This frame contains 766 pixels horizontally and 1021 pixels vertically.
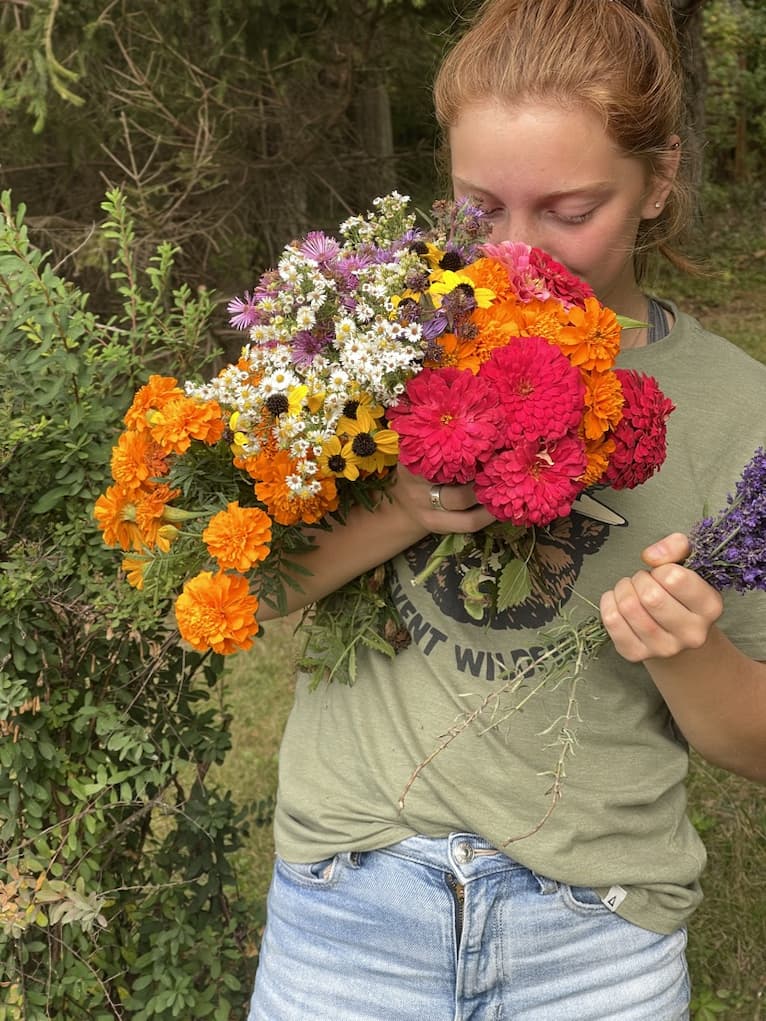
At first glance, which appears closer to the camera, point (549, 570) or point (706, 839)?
point (549, 570)

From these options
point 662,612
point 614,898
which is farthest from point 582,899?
point 662,612

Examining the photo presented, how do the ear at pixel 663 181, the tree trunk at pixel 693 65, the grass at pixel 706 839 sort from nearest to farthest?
the ear at pixel 663 181, the tree trunk at pixel 693 65, the grass at pixel 706 839

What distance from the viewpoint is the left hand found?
1.35 m

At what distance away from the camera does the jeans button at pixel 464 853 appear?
1653 millimetres

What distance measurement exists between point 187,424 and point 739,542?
2.61 feet

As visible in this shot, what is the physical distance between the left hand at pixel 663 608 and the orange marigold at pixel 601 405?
0.56 feet

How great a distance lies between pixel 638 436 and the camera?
146cm

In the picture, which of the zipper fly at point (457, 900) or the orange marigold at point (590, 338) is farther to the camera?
the zipper fly at point (457, 900)

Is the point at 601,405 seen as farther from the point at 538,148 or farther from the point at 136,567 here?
the point at 136,567

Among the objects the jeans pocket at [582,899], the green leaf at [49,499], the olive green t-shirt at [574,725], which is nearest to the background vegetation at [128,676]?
the green leaf at [49,499]

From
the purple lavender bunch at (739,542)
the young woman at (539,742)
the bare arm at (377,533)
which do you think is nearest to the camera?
the purple lavender bunch at (739,542)

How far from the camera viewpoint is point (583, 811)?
1.68 metres

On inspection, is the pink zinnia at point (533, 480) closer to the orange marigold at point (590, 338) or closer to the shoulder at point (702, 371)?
the orange marigold at point (590, 338)

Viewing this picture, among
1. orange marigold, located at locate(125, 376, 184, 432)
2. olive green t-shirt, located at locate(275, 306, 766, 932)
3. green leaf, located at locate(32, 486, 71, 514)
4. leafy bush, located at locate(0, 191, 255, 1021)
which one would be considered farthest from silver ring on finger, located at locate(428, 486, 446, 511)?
green leaf, located at locate(32, 486, 71, 514)
